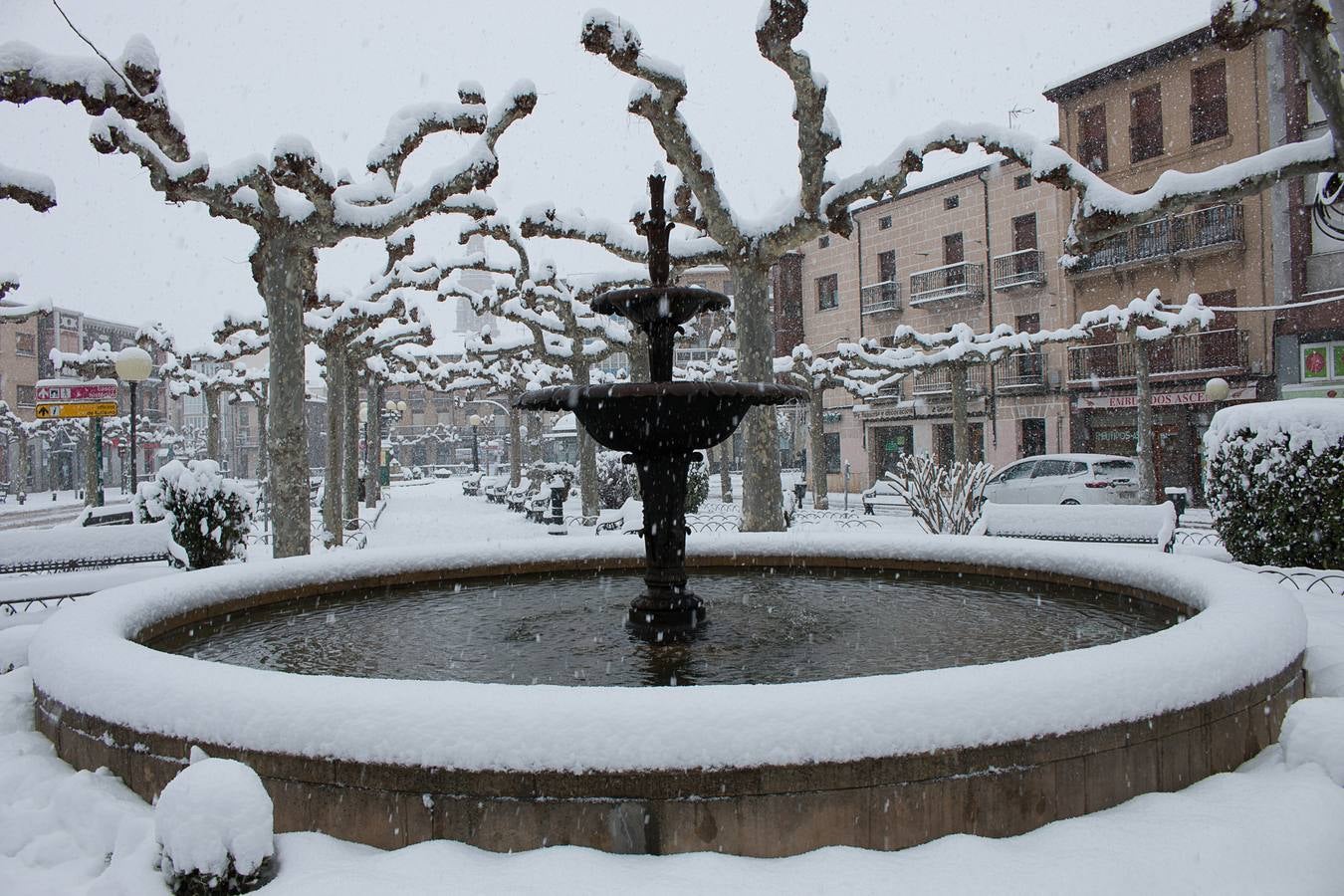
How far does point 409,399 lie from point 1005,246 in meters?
58.6

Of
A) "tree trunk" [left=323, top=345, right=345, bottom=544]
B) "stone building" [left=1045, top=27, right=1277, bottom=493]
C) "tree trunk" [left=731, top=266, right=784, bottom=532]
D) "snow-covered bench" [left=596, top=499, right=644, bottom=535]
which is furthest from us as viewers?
"stone building" [left=1045, top=27, right=1277, bottom=493]

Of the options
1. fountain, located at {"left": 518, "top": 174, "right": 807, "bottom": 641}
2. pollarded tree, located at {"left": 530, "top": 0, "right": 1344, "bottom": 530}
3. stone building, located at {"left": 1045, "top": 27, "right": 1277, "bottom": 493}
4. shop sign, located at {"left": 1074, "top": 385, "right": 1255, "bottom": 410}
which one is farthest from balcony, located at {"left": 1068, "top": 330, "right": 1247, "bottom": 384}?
fountain, located at {"left": 518, "top": 174, "right": 807, "bottom": 641}

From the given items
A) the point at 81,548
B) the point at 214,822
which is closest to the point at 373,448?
the point at 81,548

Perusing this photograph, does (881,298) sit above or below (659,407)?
above

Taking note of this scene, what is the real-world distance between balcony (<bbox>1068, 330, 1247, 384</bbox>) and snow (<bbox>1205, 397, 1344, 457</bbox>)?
15413mm

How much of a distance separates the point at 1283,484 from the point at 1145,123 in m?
20.9

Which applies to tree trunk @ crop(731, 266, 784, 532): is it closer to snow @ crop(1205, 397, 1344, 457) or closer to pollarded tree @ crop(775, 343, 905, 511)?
snow @ crop(1205, 397, 1344, 457)

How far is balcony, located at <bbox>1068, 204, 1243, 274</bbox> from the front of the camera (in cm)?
2205

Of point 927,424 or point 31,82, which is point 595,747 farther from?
point 927,424

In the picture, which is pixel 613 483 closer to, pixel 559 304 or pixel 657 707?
pixel 559 304

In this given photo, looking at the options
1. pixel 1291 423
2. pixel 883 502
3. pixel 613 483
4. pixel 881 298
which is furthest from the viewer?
pixel 881 298

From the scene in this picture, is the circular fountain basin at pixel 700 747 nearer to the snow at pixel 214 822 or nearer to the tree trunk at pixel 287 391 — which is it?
the snow at pixel 214 822

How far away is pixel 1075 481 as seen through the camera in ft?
56.4

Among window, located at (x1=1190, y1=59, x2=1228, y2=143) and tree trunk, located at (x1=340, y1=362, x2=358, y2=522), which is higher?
window, located at (x1=1190, y1=59, x2=1228, y2=143)
